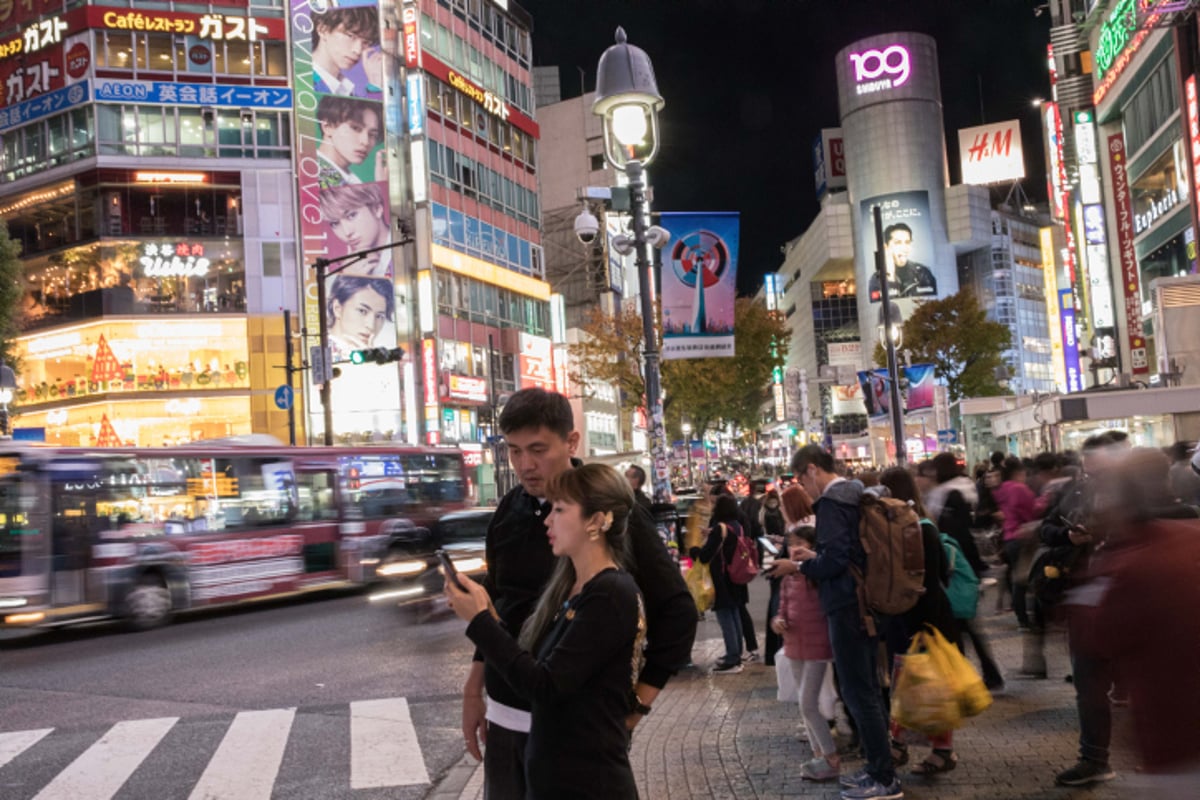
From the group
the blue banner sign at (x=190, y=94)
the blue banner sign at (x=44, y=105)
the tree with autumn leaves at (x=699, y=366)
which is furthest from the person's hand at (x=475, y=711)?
the blue banner sign at (x=44, y=105)

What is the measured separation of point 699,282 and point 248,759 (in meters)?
10.1

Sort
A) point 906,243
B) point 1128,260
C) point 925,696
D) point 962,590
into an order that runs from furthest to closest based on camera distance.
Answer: point 906,243
point 1128,260
point 962,590
point 925,696

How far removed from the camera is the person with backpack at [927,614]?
677 centimetres

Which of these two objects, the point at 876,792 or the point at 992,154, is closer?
the point at 876,792

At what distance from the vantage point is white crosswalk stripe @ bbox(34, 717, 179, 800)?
753cm

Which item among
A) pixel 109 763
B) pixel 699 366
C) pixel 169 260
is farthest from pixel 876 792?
pixel 699 366

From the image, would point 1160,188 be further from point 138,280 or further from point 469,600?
point 469,600

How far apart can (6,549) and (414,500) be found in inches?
379

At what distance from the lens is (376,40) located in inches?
1891

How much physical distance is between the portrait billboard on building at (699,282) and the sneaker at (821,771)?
988 cm

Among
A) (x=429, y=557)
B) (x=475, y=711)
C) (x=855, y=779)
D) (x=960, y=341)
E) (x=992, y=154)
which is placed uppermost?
(x=992, y=154)

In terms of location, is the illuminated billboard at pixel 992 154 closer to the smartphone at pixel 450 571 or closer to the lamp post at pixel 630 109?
the lamp post at pixel 630 109

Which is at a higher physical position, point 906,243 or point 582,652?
point 906,243

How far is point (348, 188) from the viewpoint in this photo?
47.0 metres
